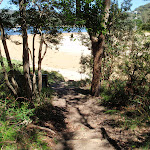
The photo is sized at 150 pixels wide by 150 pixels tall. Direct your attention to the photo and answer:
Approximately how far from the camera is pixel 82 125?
5461 mm

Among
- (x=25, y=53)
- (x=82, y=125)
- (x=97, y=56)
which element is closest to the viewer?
(x=82, y=125)

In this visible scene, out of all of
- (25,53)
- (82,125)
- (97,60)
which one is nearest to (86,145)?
(82,125)

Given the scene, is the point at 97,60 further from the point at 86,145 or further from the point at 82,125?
the point at 86,145

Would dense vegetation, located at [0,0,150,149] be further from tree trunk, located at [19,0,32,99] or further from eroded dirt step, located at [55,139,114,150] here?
eroded dirt step, located at [55,139,114,150]

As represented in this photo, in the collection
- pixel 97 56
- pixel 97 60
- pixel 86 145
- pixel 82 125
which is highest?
pixel 97 56

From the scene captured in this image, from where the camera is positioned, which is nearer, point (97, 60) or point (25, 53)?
point (25, 53)

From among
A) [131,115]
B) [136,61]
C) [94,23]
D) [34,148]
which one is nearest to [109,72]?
[136,61]

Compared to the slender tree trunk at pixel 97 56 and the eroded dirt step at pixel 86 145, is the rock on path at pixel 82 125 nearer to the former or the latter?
the eroded dirt step at pixel 86 145

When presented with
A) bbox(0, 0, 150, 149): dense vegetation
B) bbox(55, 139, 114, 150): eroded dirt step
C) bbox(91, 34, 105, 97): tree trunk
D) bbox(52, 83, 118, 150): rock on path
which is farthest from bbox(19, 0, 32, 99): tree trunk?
bbox(91, 34, 105, 97): tree trunk

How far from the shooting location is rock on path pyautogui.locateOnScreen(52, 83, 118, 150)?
137 inches

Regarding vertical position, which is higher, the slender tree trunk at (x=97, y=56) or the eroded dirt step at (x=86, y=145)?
the slender tree trunk at (x=97, y=56)

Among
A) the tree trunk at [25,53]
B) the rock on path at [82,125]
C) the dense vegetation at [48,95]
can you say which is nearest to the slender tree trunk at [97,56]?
the dense vegetation at [48,95]

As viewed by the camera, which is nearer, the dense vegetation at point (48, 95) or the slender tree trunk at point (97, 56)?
the dense vegetation at point (48, 95)

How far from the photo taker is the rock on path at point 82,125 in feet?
11.4
